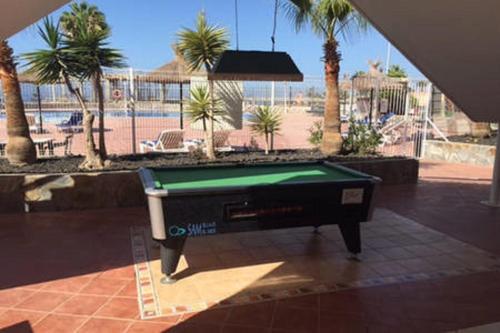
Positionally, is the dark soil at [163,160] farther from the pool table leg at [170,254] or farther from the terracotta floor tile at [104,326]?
the terracotta floor tile at [104,326]

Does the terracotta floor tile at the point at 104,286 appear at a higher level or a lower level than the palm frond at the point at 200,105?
lower

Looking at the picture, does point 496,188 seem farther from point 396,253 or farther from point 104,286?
point 104,286

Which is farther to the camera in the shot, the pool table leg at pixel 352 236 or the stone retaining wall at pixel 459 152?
the stone retaining wall at pixel 459 152

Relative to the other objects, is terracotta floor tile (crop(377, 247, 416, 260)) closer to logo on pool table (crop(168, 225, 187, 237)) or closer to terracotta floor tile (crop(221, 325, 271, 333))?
terracotta floor tile (crop(221, 325, 271, 333))

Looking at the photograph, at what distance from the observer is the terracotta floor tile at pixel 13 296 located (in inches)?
135

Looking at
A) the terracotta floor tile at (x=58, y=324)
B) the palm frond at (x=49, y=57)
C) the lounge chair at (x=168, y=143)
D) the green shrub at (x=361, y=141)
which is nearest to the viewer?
the terracotta floor tile at (x=58, y=324)

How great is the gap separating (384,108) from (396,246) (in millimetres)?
7722

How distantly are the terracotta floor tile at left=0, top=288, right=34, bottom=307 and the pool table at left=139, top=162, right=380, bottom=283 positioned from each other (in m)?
1.18

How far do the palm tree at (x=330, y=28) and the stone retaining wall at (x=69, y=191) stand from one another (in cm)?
427

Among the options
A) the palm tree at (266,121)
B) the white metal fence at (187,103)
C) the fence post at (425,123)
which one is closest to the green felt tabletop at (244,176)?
the palm tree at (266,121)

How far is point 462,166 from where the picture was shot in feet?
34.5

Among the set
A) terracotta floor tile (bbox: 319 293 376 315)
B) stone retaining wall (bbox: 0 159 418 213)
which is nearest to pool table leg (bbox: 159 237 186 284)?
terracotta floor tile (bbox: 319 293 376 315)

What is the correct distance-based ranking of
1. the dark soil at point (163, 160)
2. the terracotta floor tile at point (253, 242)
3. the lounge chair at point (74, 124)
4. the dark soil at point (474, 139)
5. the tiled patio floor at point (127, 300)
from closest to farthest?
the tiled patio floor at point (127, 300) < the terracotta floor tile at point (253, 242) < the dark soil at point (163, 160) < the dark soil at point (474, 139) < the lounge chair at point (74, 124)

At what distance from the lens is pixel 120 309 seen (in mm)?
3359
